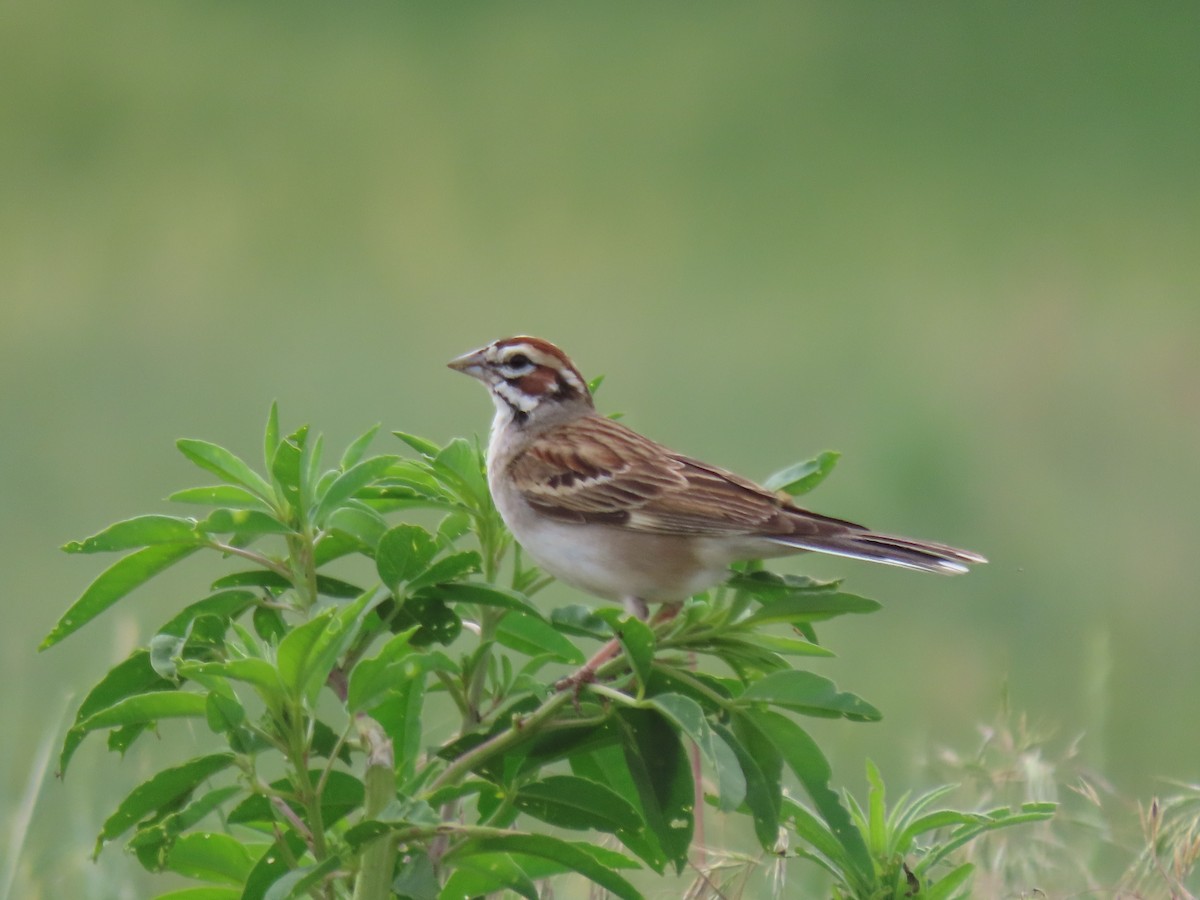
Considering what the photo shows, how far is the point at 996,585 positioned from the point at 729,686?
235 inches

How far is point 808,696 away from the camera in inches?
77.4

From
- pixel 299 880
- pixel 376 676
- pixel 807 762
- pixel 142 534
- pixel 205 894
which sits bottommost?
pixel 205 894

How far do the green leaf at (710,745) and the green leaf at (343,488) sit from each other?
1.51ft

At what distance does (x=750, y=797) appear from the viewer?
2.03 metres

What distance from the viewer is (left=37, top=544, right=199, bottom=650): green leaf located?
2.15m

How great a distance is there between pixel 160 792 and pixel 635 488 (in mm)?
1574

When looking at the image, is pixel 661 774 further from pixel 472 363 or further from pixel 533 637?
pixel 472 363

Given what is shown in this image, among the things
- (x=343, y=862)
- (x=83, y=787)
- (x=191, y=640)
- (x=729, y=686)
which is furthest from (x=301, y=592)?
Result: (x=83, y=787)

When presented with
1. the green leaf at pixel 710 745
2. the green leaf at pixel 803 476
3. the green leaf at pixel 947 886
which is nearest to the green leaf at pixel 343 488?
the green leaf at pixel 710 745

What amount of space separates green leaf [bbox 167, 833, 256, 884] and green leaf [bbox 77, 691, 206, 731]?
0.95ft

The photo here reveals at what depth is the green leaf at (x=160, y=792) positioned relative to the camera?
2043 mm

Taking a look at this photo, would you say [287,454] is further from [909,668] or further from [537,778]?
[909,668]

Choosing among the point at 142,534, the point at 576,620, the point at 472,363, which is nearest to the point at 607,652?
the point at 576,620

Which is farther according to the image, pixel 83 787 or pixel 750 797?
pixel 83 787
